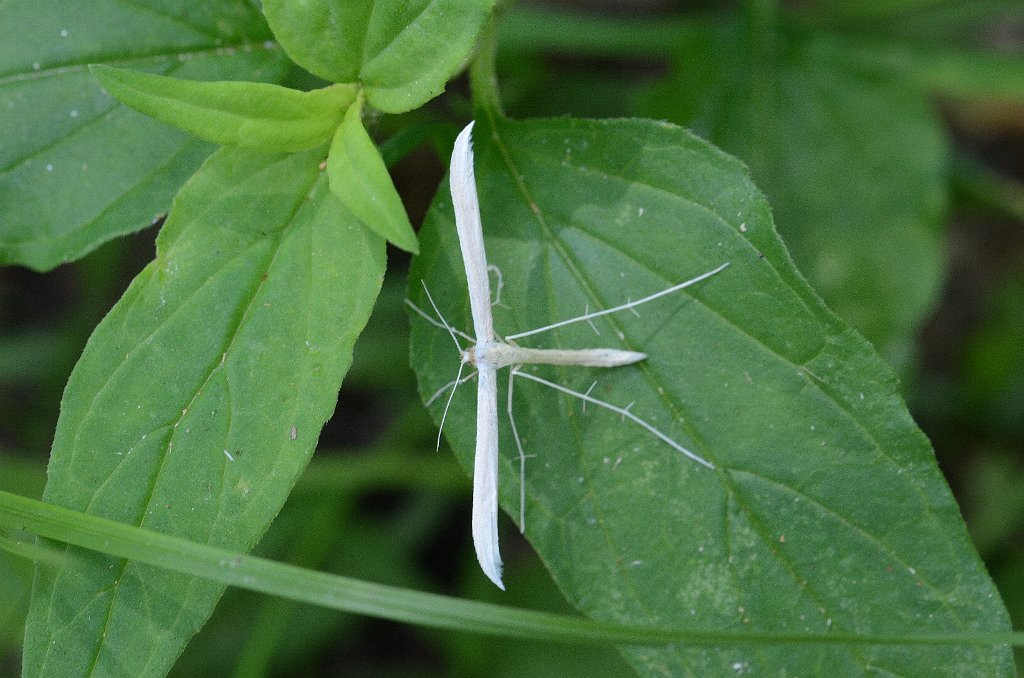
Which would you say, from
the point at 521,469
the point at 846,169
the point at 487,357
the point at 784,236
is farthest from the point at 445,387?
the point at 846,169

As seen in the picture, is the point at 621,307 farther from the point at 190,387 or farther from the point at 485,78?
the point at 190,387

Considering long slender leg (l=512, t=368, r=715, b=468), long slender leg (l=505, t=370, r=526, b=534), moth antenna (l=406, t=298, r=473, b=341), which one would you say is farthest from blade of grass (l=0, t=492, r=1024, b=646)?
moth antenna (l=406, t=298, r=473, b=341)

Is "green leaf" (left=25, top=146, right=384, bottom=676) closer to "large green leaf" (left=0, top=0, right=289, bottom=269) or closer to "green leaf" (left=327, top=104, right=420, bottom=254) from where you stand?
"green leaf" (left=327, top=104, right=420, bottom=254)

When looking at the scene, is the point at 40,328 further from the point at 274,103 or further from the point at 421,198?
the point at 274,103

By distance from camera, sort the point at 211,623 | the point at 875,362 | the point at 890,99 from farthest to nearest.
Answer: the point at 211,623
the point at 890,99
the point at 875,362

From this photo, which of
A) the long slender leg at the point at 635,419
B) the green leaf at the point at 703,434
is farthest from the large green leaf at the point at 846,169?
the long slender leg at the point at 635,419

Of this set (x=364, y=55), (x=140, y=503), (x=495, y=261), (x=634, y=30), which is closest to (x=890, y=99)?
(x=634, y=30)
